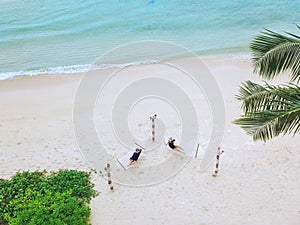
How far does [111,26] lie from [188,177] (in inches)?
710

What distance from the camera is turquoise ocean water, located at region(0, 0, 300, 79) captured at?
2061cm

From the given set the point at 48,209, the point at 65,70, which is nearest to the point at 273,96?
the point at 48,209

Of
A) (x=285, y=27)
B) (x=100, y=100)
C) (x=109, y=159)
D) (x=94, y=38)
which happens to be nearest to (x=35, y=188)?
(x=109, y=159)

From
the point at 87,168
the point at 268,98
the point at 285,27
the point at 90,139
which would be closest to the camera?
the point at 268,98

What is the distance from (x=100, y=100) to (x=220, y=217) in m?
7.86

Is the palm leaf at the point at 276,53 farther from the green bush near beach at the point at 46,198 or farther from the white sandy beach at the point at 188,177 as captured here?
the green bush near beach at the point at 46,198

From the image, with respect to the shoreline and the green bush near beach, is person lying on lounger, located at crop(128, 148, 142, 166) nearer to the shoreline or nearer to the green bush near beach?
the green bush near beach

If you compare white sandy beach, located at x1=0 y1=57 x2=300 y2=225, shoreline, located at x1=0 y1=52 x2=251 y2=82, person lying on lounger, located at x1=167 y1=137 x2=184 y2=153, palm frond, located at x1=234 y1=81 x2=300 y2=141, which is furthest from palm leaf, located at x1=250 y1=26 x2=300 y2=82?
shoreline, located at x1=0 y1=52 x2=251 y2=82

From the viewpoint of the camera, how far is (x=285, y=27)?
25484 mm

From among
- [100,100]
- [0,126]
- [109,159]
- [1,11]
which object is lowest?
[109,159]

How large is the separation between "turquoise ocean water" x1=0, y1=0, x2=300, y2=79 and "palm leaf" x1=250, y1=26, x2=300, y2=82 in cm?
1347

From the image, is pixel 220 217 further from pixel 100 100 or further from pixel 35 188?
pixel 100 100

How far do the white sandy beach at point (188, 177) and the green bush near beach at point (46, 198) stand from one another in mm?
412

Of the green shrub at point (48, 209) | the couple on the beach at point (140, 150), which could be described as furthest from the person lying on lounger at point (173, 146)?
the green shrub at point (48, 209)
